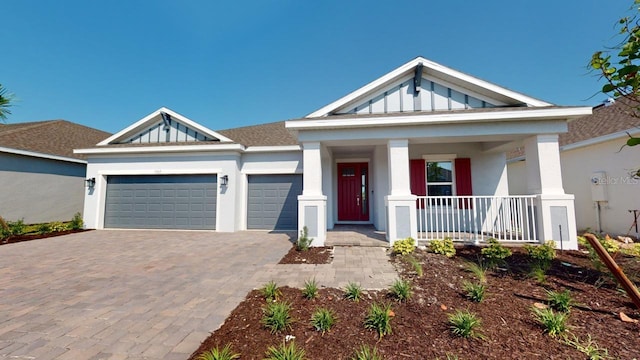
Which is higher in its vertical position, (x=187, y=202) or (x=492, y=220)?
(x=187, y=202)

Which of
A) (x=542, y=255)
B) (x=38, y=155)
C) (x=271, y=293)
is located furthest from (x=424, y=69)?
(x=38, y=155)

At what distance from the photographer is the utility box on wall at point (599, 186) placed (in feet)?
28.0

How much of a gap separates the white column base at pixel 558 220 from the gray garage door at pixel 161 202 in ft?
34.7

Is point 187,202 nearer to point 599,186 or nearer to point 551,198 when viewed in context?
point 551,198

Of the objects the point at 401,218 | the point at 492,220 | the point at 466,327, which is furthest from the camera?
the point at 492,220

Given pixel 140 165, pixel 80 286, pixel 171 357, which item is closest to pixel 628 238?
pixel 171 357

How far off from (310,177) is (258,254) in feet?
8.21

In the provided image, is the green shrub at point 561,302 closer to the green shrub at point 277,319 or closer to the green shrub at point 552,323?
the green shrub at point 552,323

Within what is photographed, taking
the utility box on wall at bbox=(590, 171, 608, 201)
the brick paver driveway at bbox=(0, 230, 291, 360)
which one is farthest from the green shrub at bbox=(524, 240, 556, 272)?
the utility box on wall at bbox=(590, 171, 608, 201)

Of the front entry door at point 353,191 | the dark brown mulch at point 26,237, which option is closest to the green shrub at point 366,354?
the front entry door at point 353,191

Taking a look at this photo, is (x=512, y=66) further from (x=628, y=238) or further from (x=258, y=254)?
(x=258, y=254)

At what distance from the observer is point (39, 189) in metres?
10.8

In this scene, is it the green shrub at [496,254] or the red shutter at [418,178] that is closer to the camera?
the green shrub at [496,254]

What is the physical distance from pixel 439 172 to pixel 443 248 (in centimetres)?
394
